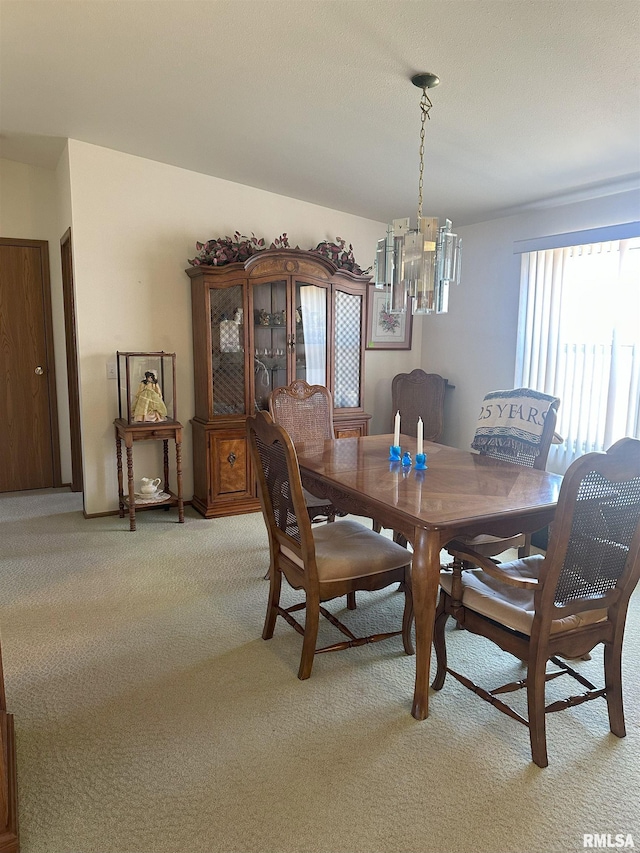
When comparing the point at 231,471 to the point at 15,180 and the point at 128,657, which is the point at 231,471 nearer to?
the point at 128,657

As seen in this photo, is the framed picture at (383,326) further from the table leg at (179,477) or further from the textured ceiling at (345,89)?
the table leg at (179,477)

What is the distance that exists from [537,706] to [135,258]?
3.78 m

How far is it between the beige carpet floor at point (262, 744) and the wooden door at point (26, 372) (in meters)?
2.35

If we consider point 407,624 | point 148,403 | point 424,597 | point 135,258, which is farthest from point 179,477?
point 424,597

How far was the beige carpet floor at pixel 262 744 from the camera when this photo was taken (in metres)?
1.64

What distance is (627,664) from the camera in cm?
247

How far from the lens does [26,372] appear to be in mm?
5043

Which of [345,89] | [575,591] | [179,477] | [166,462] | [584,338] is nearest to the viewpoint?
[575,591]

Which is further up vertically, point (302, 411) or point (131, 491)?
point (302, 411)

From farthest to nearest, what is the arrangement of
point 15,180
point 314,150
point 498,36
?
point 15,180 → point 314,150 → point 498,36

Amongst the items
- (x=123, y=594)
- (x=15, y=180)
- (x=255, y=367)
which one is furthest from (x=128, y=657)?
(x=15, y=180)

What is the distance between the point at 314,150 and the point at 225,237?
1.11 metres

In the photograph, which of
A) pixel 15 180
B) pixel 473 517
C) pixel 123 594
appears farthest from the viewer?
pixel 15 180

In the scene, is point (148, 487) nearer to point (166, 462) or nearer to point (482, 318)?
point (166, 462)
